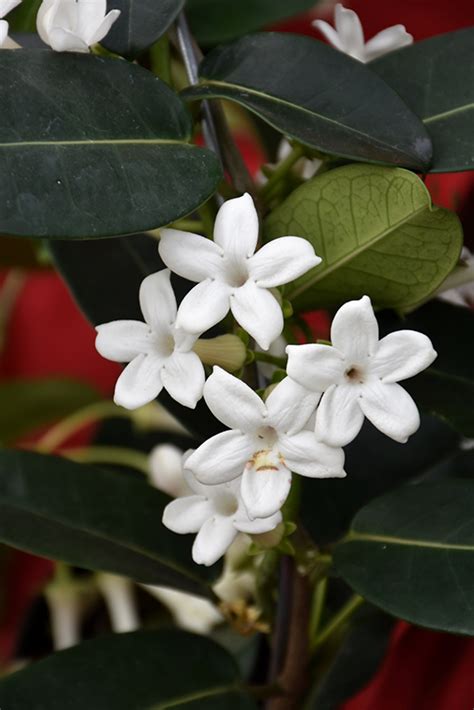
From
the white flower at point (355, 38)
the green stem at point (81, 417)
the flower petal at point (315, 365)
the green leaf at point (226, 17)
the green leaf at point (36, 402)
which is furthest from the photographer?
the green leaf at point (36, 402)

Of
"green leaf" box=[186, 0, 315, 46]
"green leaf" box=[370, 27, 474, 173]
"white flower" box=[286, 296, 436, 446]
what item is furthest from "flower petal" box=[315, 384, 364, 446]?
"green leaf" box=[186, 0, 315, 46]

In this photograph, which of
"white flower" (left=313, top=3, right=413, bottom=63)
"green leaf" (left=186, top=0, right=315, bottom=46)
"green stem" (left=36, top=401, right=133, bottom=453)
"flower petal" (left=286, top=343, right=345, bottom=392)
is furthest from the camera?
"green stem" (left=36, top=401, right=133, bottom=453)

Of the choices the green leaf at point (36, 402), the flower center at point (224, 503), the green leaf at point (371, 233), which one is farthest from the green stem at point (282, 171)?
the green leaf at point (36, 402)

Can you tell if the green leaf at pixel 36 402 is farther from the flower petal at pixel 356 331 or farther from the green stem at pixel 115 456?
the flower petal at pixel 356 331

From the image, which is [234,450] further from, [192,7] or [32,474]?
[192,7]

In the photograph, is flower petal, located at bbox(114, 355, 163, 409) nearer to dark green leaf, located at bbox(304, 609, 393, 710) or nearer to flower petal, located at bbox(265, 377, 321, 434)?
flower petal, located at bbox(265, 377, 321, 434)

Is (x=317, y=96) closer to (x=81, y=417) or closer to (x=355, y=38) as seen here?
Answer: (x=355, y=38)
